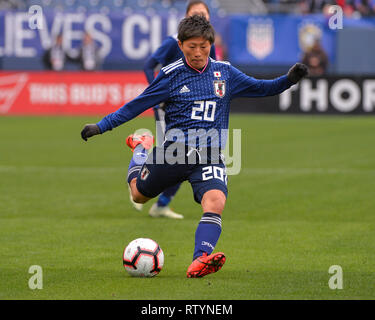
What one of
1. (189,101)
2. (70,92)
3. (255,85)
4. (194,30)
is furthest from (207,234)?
(70,92)

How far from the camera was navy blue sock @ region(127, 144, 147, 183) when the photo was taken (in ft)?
25.7

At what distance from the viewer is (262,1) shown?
32.7 metres

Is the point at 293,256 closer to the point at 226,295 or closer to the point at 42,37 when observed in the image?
the point at 226,295

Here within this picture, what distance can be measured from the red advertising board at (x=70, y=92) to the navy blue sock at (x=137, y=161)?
60.0 ft

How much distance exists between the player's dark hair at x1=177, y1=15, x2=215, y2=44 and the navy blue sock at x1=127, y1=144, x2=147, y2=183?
1441mm

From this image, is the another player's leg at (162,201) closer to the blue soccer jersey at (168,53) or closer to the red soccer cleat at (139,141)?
the blue soccer jersey at (168,53)

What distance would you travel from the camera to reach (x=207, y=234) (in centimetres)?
682

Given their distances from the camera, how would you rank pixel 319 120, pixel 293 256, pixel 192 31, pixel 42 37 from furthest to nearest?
1. pixel 42 37
2. pixel 319 120
3. pixel 293 256
4. pixel 192 31

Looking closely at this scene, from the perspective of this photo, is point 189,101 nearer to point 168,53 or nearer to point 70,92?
point 168,53

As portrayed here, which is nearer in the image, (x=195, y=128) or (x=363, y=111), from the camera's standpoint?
(x=195, y=128)

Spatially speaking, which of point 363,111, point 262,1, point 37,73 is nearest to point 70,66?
point 37,73

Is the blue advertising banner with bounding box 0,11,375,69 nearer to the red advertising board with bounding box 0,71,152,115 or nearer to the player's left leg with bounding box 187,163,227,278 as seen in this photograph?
the red advertising board with bounding box 0,71,152,115
